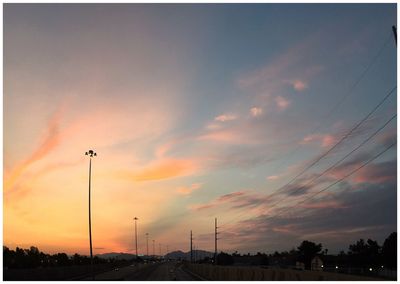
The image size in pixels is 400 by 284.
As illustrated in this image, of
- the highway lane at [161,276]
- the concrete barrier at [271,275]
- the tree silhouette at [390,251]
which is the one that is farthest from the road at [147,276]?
the tree silhouette at [390,251]

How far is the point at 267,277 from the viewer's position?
3525cm

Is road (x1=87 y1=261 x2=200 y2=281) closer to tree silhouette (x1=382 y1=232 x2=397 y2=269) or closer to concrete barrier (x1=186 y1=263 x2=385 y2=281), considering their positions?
concrete barrier (x1=186 y1=263 x2=385 y2=281)

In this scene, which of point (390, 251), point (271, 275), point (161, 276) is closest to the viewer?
point (271, 275)

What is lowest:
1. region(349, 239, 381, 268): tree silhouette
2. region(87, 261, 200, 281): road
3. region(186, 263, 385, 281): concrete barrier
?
region(349, 239, 381, 268): tree silhouette

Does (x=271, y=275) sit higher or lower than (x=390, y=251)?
higher

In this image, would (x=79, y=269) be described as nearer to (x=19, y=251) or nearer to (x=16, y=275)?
(x=16, y=275)

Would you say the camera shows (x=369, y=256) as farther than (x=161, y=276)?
Yes

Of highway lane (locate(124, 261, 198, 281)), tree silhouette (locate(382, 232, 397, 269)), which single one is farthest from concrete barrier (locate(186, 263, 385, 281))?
tree silhouette (locate(382, 232, 397, 269))

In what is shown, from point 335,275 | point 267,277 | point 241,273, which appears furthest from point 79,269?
point 335,275

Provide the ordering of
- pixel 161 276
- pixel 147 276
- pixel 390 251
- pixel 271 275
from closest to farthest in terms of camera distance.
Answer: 1. pixel 271 275
2. pixel 161 276
3. pixel 147 276
4. pixel 390 251

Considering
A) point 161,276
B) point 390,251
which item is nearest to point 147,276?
point 161,276

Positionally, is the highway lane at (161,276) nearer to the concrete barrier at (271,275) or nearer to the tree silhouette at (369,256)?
the concrete barrier at (271,275)

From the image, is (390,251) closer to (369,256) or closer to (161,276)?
(369,256)

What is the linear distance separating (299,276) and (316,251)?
586 feet
